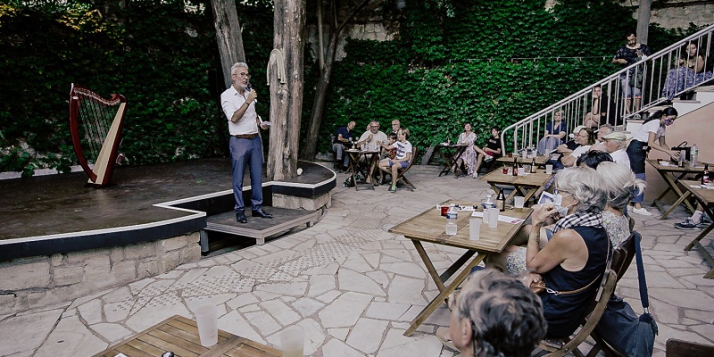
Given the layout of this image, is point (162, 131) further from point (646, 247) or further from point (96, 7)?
point (646, 247)

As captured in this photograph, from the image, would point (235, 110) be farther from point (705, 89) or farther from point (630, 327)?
point (705, 89)

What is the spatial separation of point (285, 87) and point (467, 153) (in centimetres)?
534

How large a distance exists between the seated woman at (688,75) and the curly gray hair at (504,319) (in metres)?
7.74

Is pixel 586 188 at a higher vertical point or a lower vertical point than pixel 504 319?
higher

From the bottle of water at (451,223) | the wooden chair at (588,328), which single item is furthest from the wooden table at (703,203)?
the bottle of water at (451,223)

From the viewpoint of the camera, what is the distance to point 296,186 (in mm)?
5742

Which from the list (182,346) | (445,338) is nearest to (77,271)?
(182,346)

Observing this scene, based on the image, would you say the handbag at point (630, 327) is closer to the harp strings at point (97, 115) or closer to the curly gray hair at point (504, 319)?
the curly gray hair at point (504, 319)

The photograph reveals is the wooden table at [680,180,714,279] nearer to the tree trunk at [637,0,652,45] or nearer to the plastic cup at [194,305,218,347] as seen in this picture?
the plastic cup at [194,305,218,347]

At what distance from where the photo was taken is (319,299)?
3.34 meters

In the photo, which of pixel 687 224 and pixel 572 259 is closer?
pixel 572 259

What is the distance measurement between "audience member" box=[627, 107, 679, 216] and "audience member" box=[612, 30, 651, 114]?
136 centimetres

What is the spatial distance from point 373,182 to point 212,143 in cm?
413

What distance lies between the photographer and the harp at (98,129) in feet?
16.7
